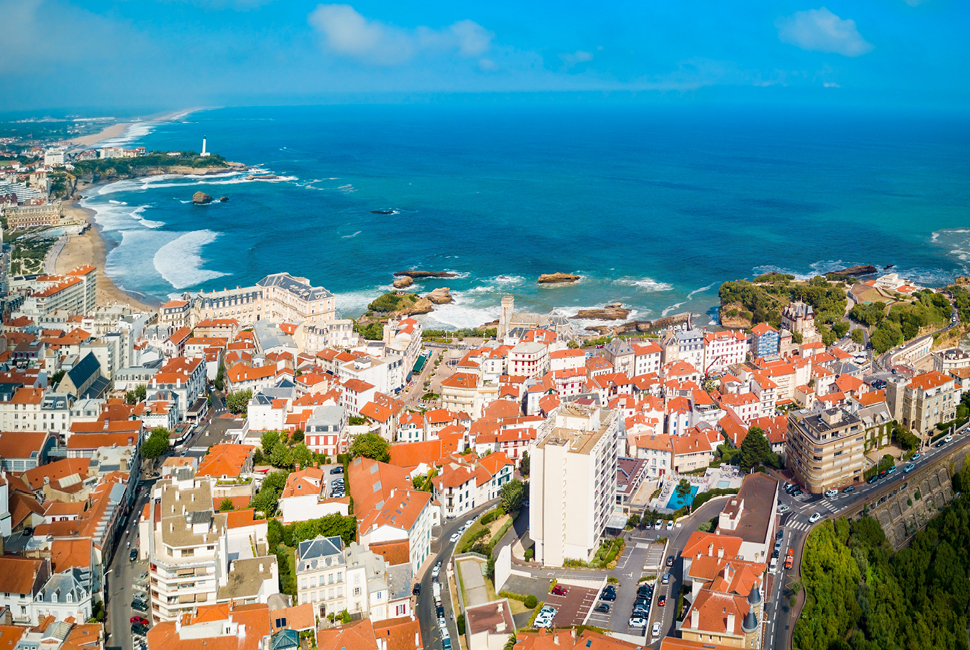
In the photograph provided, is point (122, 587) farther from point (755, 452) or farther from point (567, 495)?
point (755, 452)

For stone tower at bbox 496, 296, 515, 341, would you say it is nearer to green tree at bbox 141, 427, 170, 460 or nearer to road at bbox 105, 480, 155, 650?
green tree at bbox 141, 427, 170, 460

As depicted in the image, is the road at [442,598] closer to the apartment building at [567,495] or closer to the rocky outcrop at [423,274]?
the apartment building at [567,495]

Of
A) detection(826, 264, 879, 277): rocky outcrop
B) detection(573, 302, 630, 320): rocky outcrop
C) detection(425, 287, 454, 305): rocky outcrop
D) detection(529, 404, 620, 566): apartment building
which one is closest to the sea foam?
detection(425, 287, 454, 305): rocky outcrop

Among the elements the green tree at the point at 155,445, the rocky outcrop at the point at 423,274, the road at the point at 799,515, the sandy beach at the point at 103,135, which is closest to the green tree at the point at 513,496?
the road at the point at 799,515

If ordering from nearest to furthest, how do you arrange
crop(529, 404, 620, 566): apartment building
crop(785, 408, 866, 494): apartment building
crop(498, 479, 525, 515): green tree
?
crop(529, 404, 620, 566): apartment building
crop(498, 479, 525, 515): green tree
crop(785, 408, 866, 494): apartment building

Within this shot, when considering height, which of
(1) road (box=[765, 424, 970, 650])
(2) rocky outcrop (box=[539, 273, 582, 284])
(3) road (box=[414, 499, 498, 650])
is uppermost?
(2) rocky outcrop (box=[539, 273, 582, 284])

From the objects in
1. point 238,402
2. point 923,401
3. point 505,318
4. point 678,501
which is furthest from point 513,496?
point 505,318

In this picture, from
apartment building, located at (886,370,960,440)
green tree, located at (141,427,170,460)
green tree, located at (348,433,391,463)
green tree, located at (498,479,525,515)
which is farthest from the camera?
apartment building, located at (886,370,960,440)
